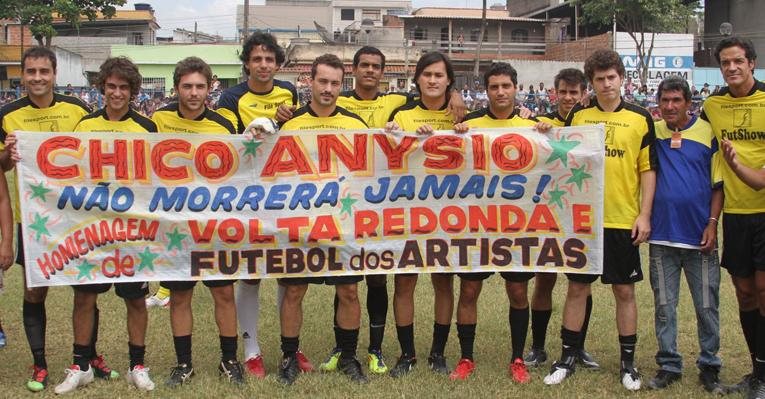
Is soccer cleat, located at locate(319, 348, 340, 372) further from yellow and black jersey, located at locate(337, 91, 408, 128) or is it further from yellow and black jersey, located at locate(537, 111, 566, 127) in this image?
yellow and black jersey, located at locate(537, 111, 566, 127)

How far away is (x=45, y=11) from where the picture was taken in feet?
118

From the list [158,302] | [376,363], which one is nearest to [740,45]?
[376,363]

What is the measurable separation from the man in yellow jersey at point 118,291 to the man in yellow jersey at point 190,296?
17 cm

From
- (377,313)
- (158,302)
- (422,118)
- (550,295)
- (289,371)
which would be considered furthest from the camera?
(158,302)

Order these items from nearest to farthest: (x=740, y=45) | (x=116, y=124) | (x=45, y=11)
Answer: (x=740, y=45) → (x=116, y=124) → (x=45, y=11)

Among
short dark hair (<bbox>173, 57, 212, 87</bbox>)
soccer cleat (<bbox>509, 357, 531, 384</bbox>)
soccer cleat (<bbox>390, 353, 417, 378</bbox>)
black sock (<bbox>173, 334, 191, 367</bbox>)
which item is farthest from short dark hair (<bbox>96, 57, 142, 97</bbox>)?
soccer cleat (<bbox>509, 357, 531, 384</bbox>)

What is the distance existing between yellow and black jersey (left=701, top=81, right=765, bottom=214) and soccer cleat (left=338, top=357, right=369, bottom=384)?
270 cm

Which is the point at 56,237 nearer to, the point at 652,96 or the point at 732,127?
the point at 732,127

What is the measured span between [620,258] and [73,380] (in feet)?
12.4

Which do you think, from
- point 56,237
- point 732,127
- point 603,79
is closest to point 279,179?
point 56,237

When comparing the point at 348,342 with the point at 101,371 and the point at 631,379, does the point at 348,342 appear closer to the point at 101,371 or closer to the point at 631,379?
the point at 101,371

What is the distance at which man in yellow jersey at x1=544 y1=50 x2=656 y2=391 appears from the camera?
488 centimetres

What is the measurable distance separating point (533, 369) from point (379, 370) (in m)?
1.16

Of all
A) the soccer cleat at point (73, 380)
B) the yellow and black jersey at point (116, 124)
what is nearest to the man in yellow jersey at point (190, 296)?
the yellow and black jersey at point (116, 124)
